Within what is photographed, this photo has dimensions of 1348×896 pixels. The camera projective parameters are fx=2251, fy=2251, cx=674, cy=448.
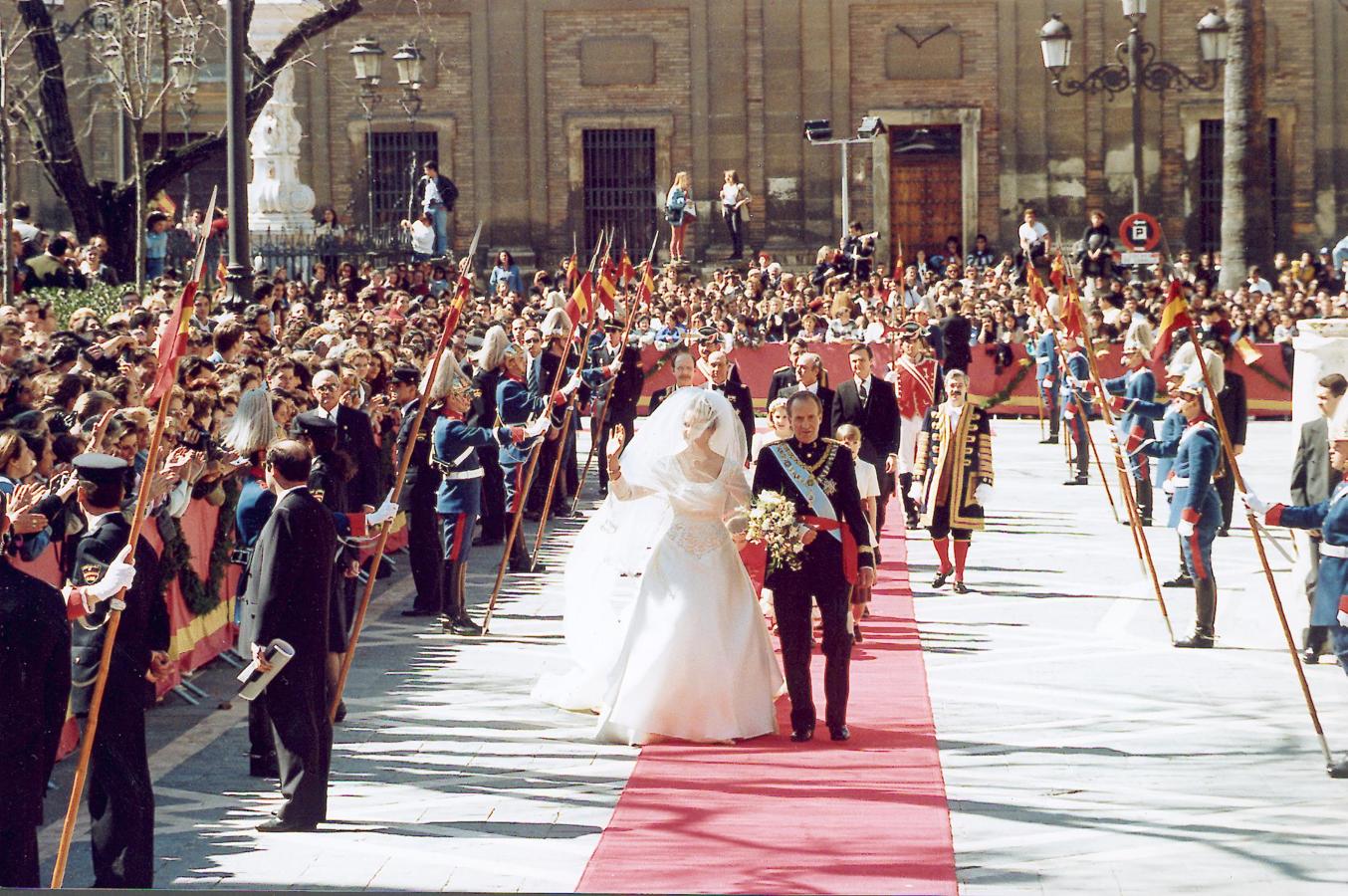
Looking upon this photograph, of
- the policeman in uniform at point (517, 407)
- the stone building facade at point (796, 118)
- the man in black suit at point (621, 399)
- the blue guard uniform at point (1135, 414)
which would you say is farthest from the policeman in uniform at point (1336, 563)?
the stone building facade at point (796, 118)

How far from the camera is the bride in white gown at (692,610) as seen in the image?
11352 mm

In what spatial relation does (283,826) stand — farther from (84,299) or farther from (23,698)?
(84,299)

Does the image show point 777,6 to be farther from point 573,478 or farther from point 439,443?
point 439,443

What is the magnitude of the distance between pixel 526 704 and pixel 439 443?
8.56 ft

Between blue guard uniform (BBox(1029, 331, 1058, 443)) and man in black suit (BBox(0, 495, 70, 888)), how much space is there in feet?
52.0

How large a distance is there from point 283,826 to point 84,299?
14.0 m

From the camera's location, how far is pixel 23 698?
795 cm

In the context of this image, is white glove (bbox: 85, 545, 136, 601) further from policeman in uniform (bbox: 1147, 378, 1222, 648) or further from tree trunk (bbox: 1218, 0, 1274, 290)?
tree trunk (bbox: 1218, 0, 1274, 290)

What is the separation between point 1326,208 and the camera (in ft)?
134

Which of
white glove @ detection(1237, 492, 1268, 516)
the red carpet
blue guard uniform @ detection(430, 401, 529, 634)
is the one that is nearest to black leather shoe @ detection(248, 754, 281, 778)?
the red carpet

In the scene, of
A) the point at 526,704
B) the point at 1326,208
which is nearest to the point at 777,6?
the point at 1326,208

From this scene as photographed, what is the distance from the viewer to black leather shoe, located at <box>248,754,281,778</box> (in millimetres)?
10688

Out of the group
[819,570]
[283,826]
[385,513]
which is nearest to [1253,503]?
[819,570]

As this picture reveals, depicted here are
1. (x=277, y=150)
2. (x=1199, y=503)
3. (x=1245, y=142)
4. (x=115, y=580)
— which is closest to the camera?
(x=115, y=580)
